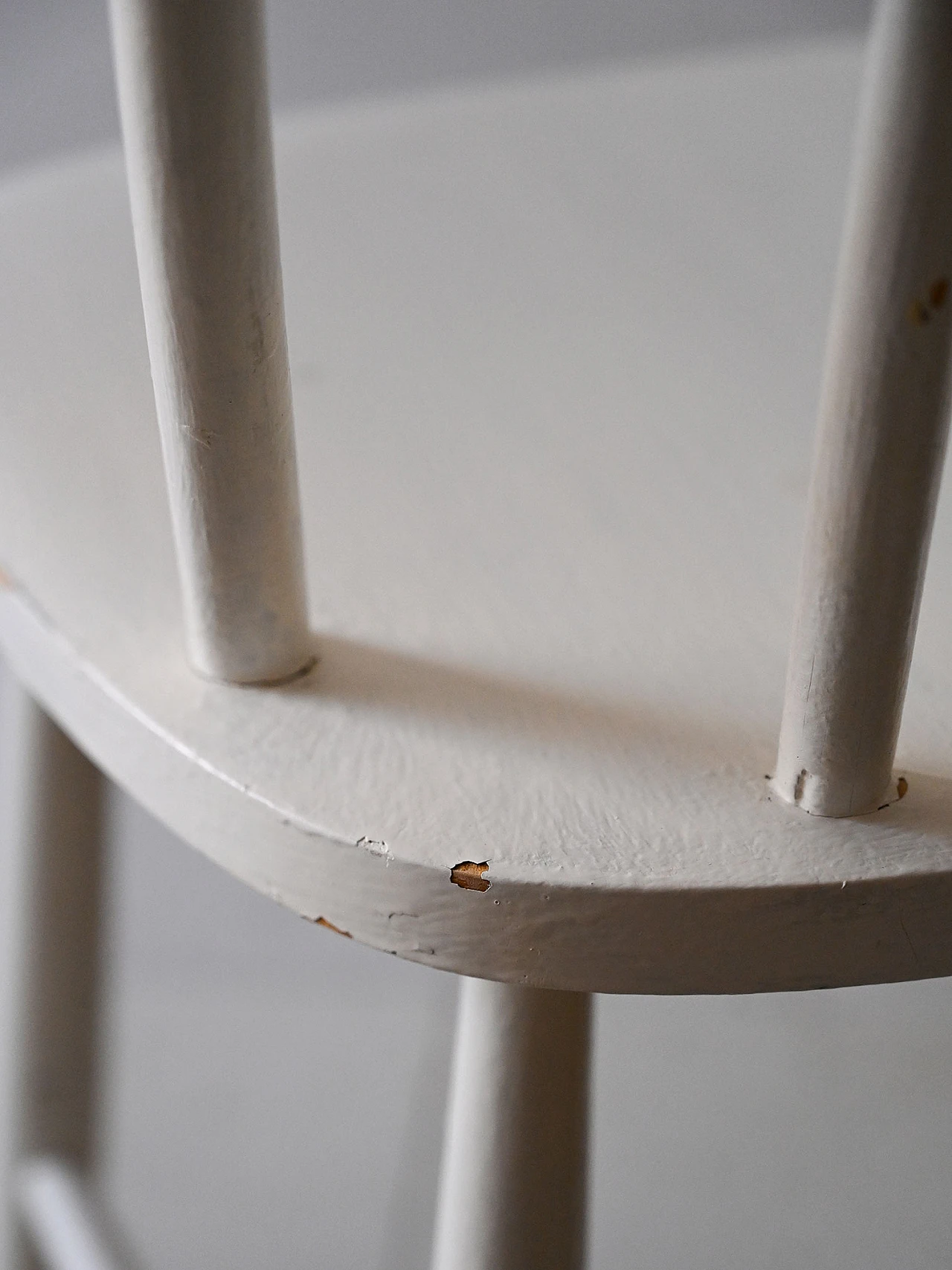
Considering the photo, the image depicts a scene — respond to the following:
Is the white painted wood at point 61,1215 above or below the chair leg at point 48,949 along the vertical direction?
below

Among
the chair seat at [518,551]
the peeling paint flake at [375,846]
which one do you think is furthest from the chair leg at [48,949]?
the peeling paint flake at [375,846]

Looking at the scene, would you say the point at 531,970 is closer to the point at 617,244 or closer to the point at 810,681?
the point at 810,681

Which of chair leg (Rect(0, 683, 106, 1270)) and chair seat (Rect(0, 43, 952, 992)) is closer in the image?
chair seat (Rect(0, 43, 952, 992))

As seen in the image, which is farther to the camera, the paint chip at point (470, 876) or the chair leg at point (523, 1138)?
the chair leg at point (523, 1138)

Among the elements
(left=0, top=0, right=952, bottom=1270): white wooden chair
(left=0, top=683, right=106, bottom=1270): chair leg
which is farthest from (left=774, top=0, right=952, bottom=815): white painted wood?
(left=0, top=683, right=106, bottom=1270): chair leg

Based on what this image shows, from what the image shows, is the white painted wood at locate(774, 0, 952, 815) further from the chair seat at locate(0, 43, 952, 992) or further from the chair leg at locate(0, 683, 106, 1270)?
the chair leg at locate(0, 683, 106, 1270)

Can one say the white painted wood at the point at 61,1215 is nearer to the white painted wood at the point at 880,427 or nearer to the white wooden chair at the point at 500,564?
the white wooden chair at the point at 500,564

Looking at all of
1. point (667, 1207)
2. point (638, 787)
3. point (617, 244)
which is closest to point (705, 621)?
point (638, 787)
